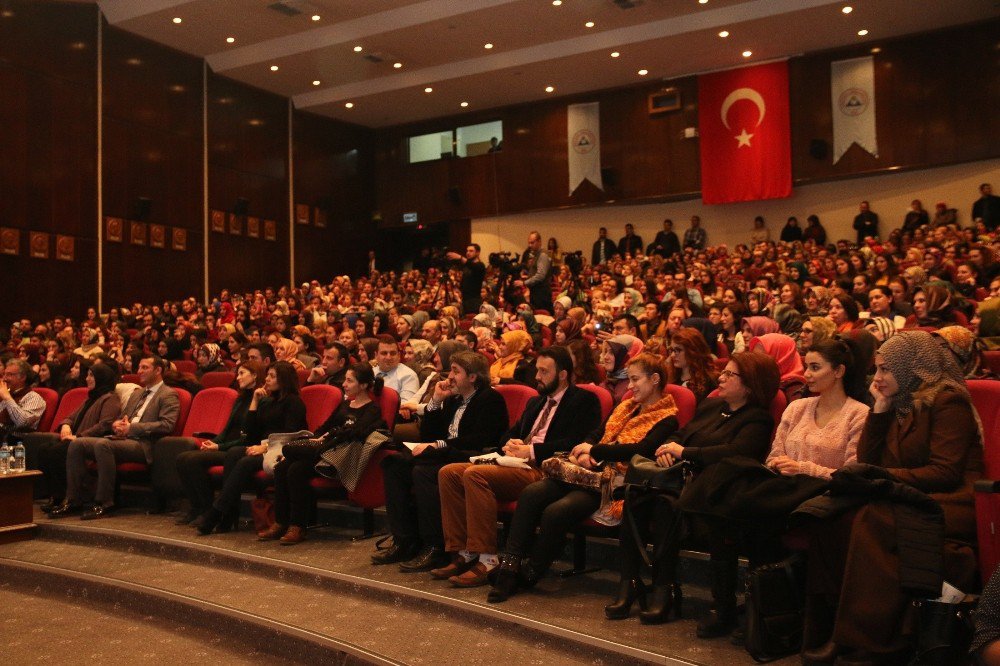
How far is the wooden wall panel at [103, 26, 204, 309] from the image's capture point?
41.5 feet

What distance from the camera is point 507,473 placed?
346 centimetres

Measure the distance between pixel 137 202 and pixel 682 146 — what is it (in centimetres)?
828

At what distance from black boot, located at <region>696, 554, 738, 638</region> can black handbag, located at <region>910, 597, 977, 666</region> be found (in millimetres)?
570

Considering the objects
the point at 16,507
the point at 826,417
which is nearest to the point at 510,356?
the point at 826,417

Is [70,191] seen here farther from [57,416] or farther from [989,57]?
[989,57]

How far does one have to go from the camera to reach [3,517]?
4.73 m

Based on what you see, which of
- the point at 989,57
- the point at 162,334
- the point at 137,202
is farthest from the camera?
the point at 137,202

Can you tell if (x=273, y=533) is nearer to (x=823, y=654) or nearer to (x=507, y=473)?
(x=507, y=473)

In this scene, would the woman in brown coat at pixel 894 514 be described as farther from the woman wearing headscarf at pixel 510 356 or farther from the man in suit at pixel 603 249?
the man in suit at pixel 603 249

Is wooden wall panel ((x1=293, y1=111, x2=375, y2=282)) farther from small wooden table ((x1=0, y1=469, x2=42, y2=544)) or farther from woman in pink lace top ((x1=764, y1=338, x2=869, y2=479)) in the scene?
woman in pink lace top ((x1=764, y1=338, x2=869, y2=479))

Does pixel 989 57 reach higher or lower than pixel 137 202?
higher

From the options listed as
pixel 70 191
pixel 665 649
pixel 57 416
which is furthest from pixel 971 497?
pixel 70 191

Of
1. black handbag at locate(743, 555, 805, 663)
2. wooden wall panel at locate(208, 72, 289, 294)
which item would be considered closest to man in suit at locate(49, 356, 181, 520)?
black handbag at locate(743, 555, 805, 663)

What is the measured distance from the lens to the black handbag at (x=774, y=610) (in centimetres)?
246
